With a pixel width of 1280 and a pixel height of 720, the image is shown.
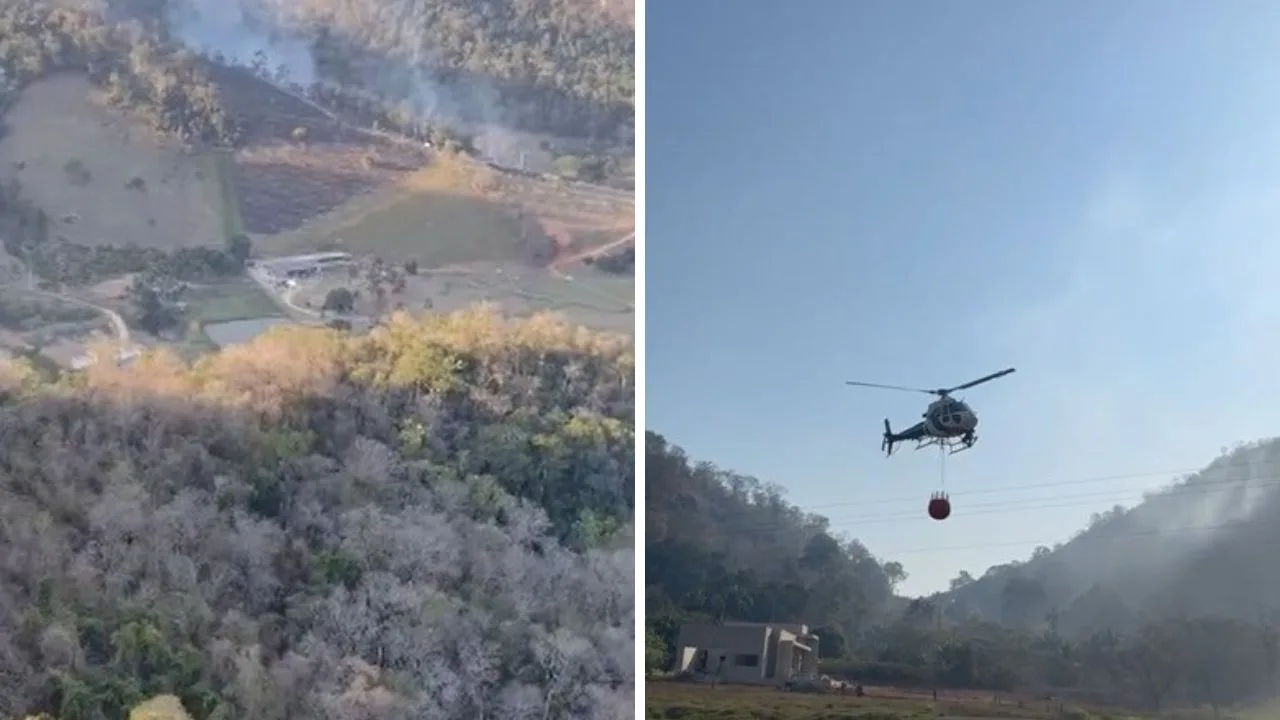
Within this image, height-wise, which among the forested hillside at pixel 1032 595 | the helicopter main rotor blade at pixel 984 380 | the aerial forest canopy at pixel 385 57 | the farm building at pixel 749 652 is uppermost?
the aerial forest canopy at pixel 385 57

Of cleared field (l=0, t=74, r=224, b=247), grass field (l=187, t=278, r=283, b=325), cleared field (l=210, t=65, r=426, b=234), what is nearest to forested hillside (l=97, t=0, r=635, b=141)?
cleared field (l=210, t=65, r=426, b=234)

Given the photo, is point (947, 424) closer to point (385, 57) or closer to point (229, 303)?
point (385, 57)

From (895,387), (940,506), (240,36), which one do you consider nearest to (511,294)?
(240,36)

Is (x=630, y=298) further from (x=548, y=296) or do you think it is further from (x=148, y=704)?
(x=148, y=704)

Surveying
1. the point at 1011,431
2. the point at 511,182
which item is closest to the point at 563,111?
the point at 511,182

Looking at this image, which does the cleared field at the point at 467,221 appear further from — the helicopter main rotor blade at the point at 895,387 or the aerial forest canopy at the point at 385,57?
Result: the helicopter main rotor blade at the point at 895,387

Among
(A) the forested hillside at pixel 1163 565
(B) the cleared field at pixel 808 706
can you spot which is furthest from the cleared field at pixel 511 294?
(A) the forested hillside at pixel 1163 565
